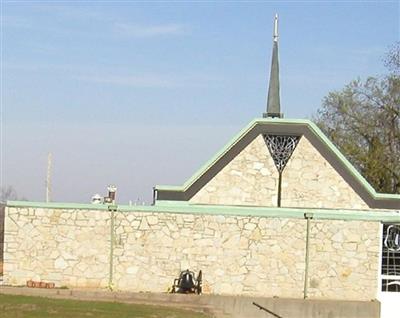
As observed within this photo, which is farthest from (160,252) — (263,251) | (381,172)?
(381,172)

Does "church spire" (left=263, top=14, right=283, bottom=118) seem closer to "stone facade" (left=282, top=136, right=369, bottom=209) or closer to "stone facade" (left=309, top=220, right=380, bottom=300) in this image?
"stone facade" (left=282, top=136, right=369, bottom=209)

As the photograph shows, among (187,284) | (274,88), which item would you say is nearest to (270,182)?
(187,284)

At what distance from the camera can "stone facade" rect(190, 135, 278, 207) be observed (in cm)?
2634

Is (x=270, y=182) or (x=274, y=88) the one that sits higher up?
(x=274, y=88)

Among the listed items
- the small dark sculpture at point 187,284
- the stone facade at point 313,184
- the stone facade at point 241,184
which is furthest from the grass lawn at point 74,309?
the stone facade at point 313,184

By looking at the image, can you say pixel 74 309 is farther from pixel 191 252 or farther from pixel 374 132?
pixel 374 132

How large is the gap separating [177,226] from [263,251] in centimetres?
247

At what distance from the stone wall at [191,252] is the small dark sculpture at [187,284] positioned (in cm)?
22

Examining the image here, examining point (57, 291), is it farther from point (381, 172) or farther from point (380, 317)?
point (381, 172)

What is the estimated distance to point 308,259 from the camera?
24031mm

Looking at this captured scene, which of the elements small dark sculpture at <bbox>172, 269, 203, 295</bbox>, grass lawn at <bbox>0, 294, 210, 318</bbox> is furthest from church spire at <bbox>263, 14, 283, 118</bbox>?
grass lawn at <bbox>0, 294, 210, 318</bbox>

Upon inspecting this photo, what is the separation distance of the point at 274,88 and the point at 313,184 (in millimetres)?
7102

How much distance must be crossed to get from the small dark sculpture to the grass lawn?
2.38 metres

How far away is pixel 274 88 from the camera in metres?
32.5
